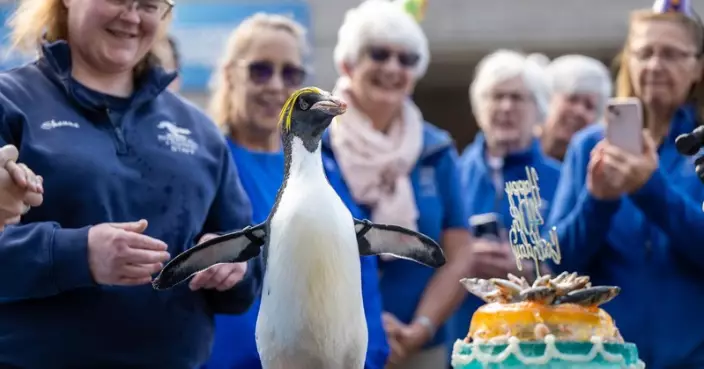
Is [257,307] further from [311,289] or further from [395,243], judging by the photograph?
[311,289]

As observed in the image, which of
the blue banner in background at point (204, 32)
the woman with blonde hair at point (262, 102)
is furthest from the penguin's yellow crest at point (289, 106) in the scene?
the blue banner in background at point (204, 32)

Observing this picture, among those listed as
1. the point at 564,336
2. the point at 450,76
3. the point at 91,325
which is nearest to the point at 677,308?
the point at 564,336

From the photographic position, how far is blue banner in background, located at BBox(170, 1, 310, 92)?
7820mm

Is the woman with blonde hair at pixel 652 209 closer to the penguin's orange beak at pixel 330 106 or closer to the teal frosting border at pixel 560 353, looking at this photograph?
the teal frosting border at pixel 560 353

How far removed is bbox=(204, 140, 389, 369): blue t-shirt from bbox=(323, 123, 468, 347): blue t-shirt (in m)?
0.29

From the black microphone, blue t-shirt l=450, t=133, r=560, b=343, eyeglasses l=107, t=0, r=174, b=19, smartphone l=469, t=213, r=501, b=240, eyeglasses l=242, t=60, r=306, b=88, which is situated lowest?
blue t-shirt l=450, t=133, r=560, b=343

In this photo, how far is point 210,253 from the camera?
2113 mm

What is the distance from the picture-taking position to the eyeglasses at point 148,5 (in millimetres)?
2465

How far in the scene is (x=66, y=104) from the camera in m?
2.43

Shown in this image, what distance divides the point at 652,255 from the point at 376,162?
3.17ft

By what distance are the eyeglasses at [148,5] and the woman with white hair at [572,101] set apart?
2662mm

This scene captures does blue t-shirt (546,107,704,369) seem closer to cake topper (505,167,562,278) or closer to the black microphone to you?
cake topper (505,167,562,278)

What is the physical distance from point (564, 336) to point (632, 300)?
1.04 meters

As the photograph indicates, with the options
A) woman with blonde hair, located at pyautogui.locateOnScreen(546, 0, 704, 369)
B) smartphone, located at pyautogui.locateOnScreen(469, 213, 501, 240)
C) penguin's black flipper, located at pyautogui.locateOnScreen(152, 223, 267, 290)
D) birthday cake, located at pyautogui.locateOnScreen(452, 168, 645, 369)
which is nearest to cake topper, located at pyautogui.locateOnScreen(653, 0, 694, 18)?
woman with blonde hair, located at pyautogui.locateOnScreen(546, 0, 704, 369)
